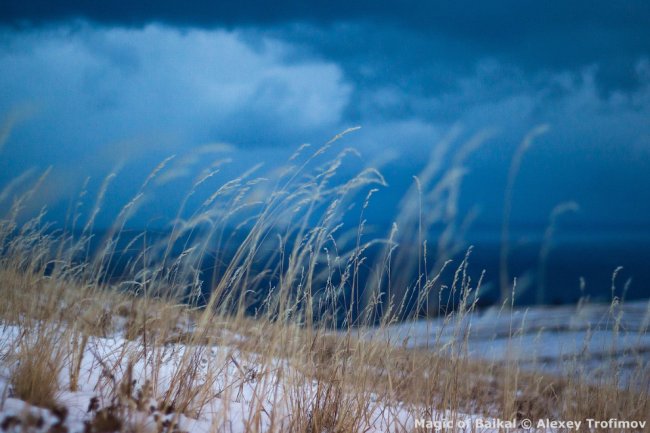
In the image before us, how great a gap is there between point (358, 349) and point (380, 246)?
58cm

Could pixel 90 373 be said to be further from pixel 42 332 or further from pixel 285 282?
pixel 285 282

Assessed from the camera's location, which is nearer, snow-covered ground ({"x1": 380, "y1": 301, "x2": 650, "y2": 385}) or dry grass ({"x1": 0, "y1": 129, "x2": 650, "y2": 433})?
dry grass ({"x1": 0, "y1": 129, "x2": 650, "y2": 433})

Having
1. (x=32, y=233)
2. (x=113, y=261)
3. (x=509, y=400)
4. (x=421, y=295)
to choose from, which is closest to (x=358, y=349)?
(x=421, y=295)

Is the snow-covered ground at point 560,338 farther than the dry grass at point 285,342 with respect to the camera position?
Yes

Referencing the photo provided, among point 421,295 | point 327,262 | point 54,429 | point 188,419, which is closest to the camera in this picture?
point 54,429

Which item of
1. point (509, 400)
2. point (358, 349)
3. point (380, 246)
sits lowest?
point (509, 400)

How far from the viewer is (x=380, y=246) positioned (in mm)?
2809

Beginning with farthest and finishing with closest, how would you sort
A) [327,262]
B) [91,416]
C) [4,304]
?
[4,304] → [327,262] → [91,416]

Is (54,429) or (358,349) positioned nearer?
(54,429)

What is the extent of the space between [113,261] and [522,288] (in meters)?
2.87

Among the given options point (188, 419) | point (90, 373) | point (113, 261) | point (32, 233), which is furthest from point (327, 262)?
point (32, 233)

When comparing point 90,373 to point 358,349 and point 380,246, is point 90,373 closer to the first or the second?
point 358,349

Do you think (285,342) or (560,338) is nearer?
(285,342)

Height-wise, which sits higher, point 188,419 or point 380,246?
point 380,246
